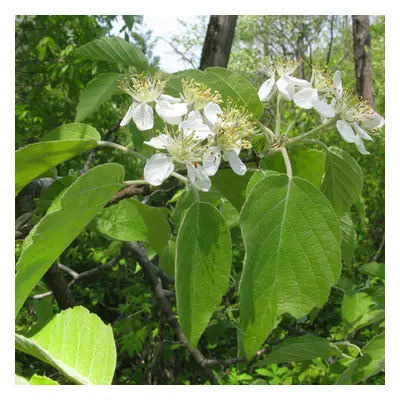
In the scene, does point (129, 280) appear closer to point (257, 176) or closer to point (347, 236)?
point (347, 236)

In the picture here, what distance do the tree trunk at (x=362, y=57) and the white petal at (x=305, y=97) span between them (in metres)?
3.34

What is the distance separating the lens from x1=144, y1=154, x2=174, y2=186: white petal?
0.73 m

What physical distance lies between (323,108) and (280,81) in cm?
10

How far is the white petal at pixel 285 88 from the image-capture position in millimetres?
864

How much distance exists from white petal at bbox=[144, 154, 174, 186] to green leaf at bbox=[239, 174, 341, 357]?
0.15 meters

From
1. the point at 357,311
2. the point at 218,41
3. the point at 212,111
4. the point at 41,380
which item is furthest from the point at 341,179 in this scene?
the point at 218,41

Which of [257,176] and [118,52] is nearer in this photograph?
[257,176]

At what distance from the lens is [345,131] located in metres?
0.85

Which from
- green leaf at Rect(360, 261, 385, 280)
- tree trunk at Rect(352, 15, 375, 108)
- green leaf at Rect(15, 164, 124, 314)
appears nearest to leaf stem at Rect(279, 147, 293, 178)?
green leaf at Rect(15, 164, 124, 314)

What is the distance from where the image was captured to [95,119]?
3.20m

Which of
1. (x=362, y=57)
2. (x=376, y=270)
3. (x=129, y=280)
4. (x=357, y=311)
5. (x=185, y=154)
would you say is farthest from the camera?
(x=362, y=57)

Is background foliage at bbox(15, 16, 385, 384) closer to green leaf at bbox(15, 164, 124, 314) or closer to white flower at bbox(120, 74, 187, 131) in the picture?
white flower at bbox(120, 74, 187, 131)

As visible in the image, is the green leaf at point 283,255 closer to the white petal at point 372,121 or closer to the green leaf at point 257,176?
the green leaf at point 257,176

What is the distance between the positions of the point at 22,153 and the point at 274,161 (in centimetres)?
42
